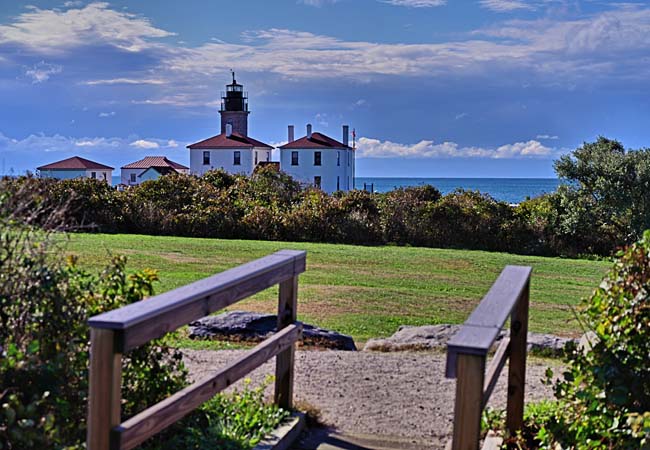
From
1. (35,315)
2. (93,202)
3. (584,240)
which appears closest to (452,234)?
(584,240)

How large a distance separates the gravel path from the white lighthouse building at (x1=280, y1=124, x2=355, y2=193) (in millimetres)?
64400

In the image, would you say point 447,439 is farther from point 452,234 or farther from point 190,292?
point 452,234

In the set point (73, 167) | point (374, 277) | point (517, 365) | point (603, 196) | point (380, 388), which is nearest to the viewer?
point (517, 365)

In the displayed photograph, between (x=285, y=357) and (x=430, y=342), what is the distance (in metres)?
2.98

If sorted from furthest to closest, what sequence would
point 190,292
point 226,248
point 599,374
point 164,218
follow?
point 164,218 → point 226,248 → point 599,374 → point 190,292

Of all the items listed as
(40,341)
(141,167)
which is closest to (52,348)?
(40,341)

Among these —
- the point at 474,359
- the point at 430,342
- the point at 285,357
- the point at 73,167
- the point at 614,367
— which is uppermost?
the point at 73,167

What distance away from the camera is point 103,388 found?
2.83 m

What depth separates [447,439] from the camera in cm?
503

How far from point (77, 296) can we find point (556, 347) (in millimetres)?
5210

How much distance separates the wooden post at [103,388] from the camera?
280cm

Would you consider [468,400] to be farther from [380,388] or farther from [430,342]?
[430,342]

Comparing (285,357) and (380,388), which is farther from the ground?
(285,357)

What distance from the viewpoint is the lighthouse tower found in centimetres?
8281
